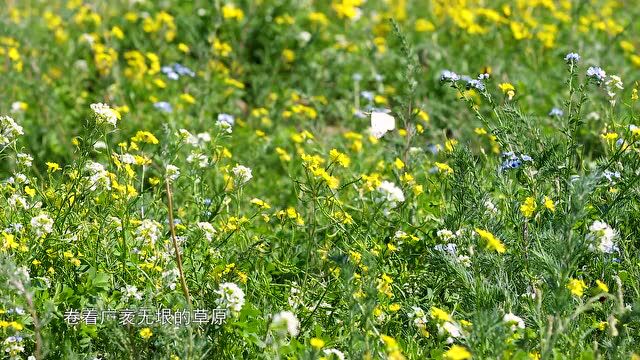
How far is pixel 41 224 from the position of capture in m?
3.66

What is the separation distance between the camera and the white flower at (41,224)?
3.65 metres

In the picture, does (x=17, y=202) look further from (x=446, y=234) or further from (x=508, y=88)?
(x=508, y=88)

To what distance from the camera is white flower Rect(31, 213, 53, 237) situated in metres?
3.65

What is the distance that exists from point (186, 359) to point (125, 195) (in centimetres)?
100

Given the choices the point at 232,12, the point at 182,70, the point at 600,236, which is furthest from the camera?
the point at 232,12

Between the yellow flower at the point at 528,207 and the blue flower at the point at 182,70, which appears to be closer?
the yellow flower at the point at 528,207

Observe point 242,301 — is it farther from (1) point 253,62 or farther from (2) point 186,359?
(1) point 253,62

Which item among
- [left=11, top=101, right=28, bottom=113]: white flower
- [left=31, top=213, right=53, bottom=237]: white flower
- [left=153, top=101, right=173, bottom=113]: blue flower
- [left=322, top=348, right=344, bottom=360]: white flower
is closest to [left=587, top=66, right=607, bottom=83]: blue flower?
[left=322, top=348, right=344, bottom=360]: white flower

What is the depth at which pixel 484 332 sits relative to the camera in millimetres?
3211

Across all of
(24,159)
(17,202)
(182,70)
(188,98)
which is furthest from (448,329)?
(182,70)

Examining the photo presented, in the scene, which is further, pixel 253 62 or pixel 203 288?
pixel 253 62

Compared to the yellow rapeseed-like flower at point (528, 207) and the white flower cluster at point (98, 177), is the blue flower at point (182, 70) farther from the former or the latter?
the yellow rapeseed-like flower at point (528, 207)

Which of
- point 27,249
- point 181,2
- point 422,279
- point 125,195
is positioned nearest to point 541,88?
point 181,2

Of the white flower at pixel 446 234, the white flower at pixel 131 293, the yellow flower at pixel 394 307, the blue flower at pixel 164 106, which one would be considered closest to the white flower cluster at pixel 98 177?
the white flower at pixel 131 293
